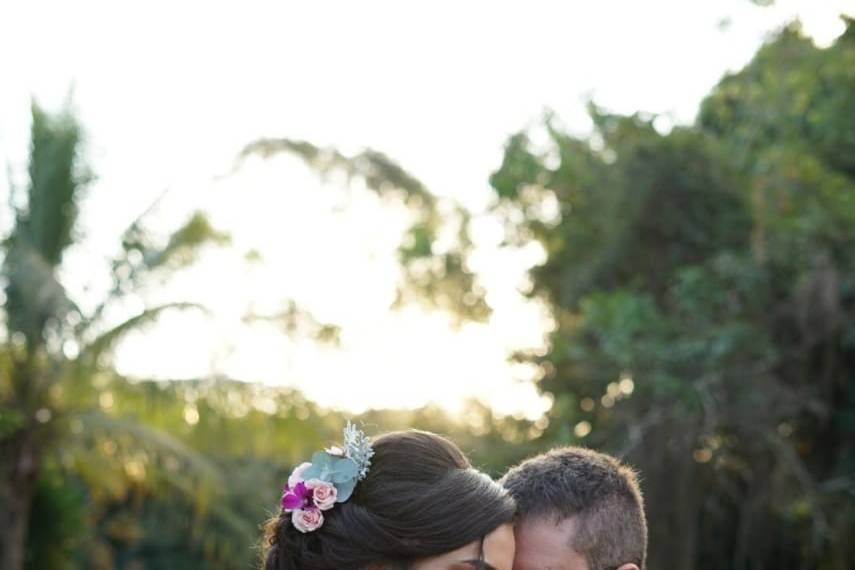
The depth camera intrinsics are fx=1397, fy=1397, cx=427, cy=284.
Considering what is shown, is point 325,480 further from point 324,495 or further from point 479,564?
point 479,564

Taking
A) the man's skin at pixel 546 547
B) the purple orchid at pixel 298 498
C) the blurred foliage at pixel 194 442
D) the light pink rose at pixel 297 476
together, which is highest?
the blurred foliage at pixel 194 442

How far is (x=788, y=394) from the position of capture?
13.8 metres

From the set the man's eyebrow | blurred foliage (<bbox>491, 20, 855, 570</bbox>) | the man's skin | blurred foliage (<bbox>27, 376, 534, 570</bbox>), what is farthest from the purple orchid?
blurred foliage (<bbox>491, 20, 855, 570</bbox>)

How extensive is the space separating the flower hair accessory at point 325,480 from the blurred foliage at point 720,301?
9.78 meters

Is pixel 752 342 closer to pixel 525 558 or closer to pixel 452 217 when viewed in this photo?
pixel 452 217

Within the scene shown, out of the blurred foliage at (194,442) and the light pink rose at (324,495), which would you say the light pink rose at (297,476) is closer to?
the light pink rose at (324,495)

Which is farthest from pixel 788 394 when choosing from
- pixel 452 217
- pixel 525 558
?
pixel 525 558

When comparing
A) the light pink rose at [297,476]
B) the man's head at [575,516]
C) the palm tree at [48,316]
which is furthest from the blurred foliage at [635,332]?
the light pink rose at [297,476]

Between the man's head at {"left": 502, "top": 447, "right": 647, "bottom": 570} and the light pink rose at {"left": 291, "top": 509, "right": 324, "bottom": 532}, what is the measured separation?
55 centimetres

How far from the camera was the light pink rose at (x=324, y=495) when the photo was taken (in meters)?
3.02

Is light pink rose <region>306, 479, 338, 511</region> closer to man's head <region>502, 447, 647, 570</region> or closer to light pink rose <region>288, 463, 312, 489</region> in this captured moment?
light pink rose <region>288, 463, 312, 489</region>

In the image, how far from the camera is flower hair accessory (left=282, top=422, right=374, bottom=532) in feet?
9.92

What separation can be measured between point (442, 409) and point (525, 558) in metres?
14.5

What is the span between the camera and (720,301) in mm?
13727
